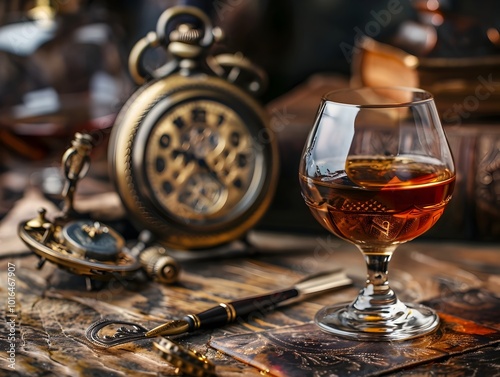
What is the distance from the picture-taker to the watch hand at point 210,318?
1.18m

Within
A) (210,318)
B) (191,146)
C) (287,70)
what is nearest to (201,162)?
(191,146)

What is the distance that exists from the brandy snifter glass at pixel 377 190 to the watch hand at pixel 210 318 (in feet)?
0.28

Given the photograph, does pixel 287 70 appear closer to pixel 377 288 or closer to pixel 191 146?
pixel 191 146

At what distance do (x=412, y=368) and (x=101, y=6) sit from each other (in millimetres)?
1453

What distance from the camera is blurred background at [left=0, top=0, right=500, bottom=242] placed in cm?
166

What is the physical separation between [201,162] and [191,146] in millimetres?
32

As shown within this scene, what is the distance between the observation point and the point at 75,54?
2104 millimetres

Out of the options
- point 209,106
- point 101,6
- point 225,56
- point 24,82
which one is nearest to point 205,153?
point 209,106

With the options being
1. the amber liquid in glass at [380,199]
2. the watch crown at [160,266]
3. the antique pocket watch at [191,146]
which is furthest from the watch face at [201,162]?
the amber liquid in glass at [380,199]

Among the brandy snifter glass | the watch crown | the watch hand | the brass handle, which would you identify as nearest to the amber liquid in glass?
the brandy snifter glass

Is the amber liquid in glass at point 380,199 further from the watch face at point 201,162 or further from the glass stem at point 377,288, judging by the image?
the watch face at point 201,162

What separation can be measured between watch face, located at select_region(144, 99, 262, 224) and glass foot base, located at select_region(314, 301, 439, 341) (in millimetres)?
365

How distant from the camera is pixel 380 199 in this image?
115 centimetres

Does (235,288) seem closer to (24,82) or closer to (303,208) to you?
(303,208)
